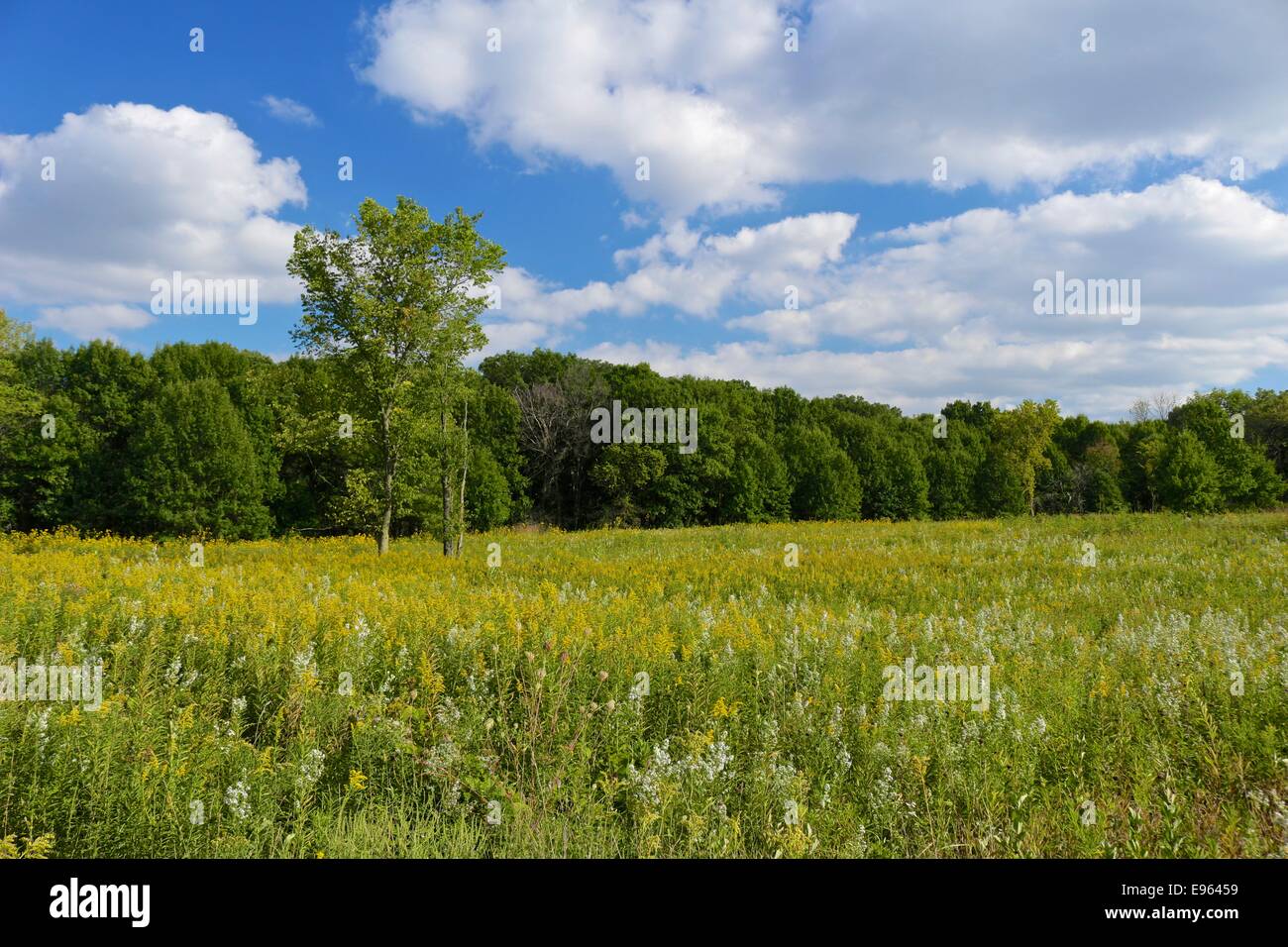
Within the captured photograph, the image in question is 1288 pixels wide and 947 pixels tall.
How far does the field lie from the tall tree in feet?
36.9

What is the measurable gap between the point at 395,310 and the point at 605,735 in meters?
17.6

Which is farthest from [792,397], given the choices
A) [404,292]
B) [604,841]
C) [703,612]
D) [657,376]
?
[604,841]

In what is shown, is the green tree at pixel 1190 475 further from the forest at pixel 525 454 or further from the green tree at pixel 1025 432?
the green tree at pixel 1025 432

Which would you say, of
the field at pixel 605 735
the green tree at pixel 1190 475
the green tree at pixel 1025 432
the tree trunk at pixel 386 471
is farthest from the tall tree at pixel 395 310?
the green tree at pixel 1190 475

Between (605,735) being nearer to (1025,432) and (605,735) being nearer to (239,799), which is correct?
(239,799)

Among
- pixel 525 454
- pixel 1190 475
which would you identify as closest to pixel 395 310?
pixel 525 454

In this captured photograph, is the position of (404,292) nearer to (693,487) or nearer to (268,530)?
(268,530)

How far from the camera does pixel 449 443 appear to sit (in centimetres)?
2031

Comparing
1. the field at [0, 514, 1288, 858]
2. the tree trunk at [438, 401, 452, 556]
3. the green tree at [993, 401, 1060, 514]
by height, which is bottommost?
the field at [0, 514, 1288, 858]

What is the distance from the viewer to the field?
353 cm

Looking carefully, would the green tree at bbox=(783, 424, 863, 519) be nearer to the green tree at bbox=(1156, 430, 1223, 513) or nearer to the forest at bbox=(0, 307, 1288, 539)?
the forest at bbox=(0, 307, 1288, 539)

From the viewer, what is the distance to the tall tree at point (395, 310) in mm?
19125

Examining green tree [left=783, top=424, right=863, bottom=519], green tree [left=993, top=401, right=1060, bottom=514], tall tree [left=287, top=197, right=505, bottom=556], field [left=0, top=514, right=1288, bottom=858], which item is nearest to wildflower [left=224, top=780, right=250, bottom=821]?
field [left=0, top=514, right=1288, bottom=858]
